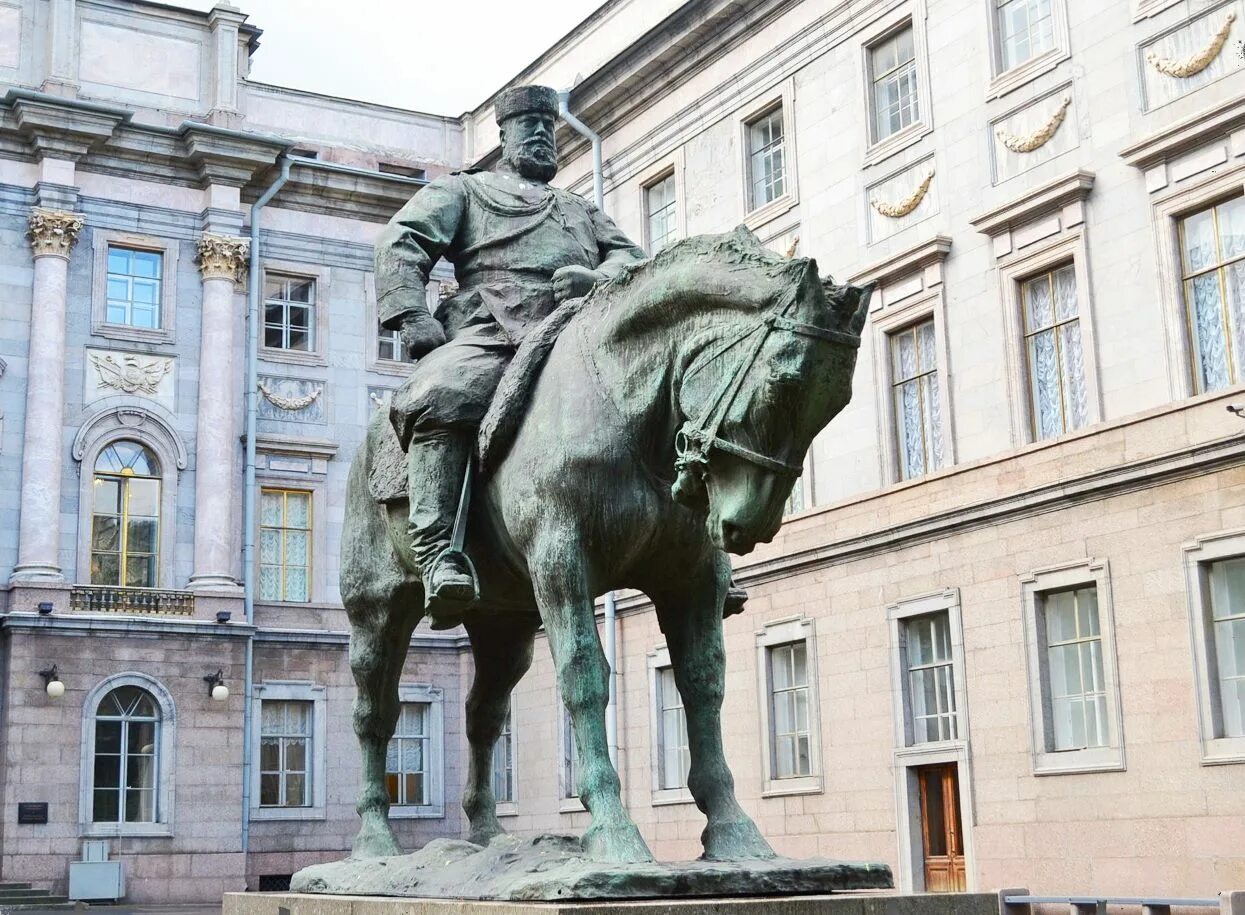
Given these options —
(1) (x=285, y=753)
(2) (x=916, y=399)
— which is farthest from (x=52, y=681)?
(2) (x=916, y=399)

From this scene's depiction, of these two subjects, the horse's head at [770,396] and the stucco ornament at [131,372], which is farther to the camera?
the stucco ornament at [131,372]

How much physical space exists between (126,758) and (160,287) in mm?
8739

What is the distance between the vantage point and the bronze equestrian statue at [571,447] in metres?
4.80

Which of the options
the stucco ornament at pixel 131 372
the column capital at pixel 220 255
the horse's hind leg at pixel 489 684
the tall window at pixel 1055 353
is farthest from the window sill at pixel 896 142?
the horse's hind leg at pixel 489 684

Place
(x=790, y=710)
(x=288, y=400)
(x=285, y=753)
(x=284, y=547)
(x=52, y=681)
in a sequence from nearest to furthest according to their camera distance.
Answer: (x=790, y=710) < (x=52, y=681) < (x=285, y=753) < (x=284, y=547) < (x=288, y=400)

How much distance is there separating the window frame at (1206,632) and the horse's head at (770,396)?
509 inches

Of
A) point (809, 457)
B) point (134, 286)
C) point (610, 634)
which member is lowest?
point (610, 634)

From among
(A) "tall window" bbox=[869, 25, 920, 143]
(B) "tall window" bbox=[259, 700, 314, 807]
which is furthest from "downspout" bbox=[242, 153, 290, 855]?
(A) "tall window" bbox=[869, 25, 920, 143]

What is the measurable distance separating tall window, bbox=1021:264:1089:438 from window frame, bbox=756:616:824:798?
4.91 metres

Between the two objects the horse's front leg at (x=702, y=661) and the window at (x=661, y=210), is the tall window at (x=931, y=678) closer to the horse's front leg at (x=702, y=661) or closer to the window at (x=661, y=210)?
the window at (x=661, y=210)

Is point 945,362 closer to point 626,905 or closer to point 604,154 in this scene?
point 604,154

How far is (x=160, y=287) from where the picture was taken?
103 feet

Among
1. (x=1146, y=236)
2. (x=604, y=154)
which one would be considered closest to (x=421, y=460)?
(x=1146, y=236)

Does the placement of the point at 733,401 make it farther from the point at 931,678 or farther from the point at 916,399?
the point at 916,399
